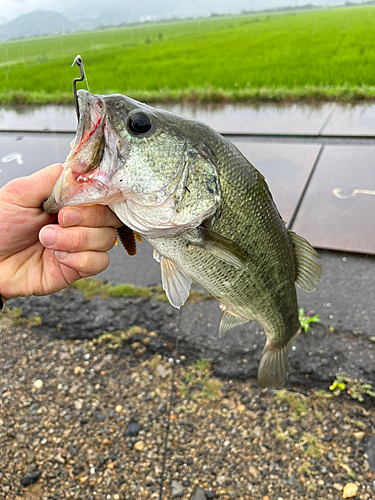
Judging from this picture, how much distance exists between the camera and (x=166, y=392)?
7.57 feet

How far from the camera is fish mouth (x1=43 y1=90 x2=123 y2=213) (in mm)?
1045

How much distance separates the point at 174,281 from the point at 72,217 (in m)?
0.47

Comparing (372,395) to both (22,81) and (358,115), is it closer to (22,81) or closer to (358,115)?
(358,115)

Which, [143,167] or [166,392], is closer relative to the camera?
[143,167]

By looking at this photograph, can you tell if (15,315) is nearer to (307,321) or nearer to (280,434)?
(280,434)

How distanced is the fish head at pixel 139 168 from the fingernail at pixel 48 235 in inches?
4.2

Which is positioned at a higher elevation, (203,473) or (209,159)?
(209,159)

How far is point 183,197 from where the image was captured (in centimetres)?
123

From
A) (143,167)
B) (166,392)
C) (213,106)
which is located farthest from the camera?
(213,106)

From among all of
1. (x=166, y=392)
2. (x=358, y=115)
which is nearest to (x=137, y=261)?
(x=166, y=392)

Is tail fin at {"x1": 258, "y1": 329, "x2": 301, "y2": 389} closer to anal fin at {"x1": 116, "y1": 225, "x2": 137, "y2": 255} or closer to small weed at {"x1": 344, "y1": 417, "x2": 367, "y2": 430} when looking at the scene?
small weed at {"x1": 344, "y1": 417, "x2": 367, "y2": 430}

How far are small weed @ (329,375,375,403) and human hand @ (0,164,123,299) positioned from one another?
65.2 inches

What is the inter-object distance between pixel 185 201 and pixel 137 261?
98.6 inches

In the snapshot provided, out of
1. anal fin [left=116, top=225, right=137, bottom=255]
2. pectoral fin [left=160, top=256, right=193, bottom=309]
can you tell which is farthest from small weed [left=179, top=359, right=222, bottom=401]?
anal fin [left=116, top=225, right=137, bottom=255]
